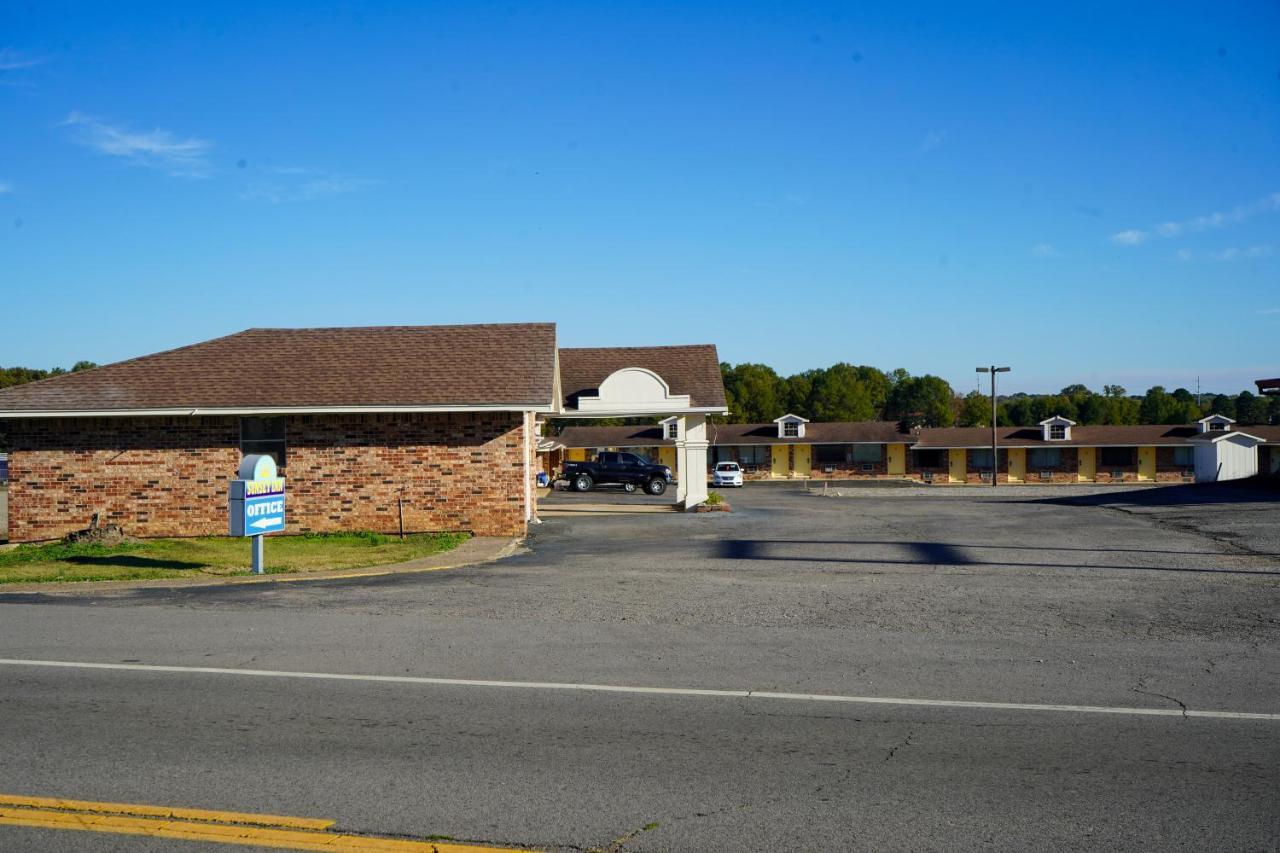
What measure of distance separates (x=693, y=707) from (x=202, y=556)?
13408 mm

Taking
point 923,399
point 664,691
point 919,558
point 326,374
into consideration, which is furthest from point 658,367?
point 923,399

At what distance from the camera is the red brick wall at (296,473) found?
72.8 feet

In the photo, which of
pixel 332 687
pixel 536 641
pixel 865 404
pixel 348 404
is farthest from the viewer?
pixel 865 404

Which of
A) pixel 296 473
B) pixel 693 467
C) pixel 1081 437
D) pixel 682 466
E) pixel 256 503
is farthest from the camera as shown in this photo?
pixel 1081 437

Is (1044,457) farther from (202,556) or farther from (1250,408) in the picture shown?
(1250,408)

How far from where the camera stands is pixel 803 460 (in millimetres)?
72438

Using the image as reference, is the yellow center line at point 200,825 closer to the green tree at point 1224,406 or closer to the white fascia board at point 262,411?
the white fascia board at point 262,411

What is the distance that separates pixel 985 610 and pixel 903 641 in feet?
7.85

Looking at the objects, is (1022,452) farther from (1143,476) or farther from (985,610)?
(985,610)

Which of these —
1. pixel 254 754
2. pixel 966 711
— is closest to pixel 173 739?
pixel 254 754

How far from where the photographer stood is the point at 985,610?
12.7 metres

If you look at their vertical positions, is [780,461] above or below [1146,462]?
above

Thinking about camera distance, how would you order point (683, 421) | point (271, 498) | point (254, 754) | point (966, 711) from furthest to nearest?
point (683, 421)
point (271, 498)
point (966, 711)
point (254, 754)

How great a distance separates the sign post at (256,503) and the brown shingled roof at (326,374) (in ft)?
15.4
